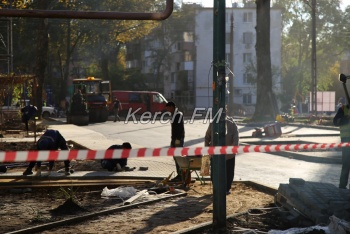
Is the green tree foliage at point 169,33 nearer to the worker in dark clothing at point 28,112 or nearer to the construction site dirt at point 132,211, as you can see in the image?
the worker in dark clothing at point 28,112

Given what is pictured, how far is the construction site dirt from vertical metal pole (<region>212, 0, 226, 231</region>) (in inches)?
12.0

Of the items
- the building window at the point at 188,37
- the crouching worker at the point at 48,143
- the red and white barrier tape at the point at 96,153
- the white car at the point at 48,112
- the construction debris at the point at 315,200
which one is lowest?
the white car at the point at 48,112

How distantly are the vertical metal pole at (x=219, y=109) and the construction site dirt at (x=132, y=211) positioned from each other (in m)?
0.31

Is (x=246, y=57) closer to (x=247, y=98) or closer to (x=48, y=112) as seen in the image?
(x=247, y=98)

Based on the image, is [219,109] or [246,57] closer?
[219,109]

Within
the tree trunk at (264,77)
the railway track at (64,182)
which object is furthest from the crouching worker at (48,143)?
the tree trunk at (264,77)

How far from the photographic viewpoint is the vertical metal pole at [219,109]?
8.40 metres

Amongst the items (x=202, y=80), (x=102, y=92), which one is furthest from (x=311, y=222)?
(x=202, y=80)

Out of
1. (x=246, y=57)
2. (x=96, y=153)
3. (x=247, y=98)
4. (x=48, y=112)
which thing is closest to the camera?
(x=96, y=153)

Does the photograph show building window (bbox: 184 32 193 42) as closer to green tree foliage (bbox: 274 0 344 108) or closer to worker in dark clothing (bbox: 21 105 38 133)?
green tree foliage (bbox: 274 0 344 108)

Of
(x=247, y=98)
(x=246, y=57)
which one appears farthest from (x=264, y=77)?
(x=246, y=57)

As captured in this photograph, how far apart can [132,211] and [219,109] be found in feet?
8.02

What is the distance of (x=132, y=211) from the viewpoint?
1017cm

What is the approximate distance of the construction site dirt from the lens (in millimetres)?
8883
